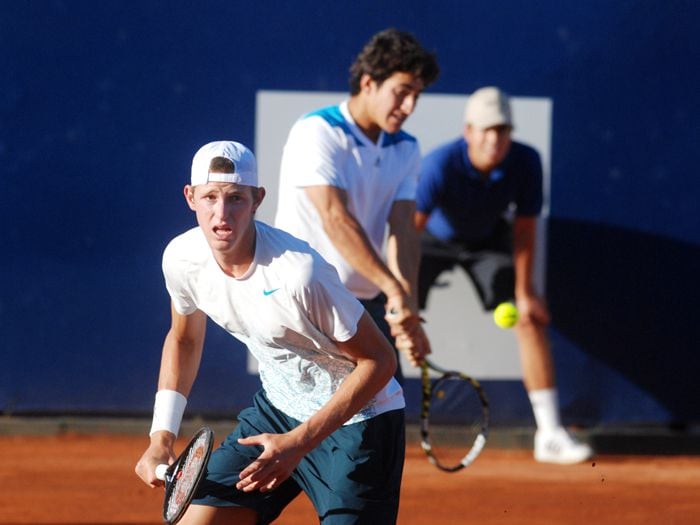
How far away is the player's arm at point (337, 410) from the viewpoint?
243 centimetres

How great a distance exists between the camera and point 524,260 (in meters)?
6.09

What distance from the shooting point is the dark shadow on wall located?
6168 millimetres

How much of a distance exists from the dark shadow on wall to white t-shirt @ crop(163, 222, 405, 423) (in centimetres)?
340

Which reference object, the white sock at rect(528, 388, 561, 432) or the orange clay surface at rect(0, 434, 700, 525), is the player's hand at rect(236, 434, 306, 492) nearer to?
the orange clay surface at rect(0, 434, 700, 525)

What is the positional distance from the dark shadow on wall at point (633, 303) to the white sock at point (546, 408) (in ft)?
1.16

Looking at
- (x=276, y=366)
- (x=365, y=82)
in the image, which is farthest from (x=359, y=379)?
(x=365, y=82)

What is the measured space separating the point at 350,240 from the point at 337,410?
124 cm

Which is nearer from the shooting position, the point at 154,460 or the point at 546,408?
the point at 154,460

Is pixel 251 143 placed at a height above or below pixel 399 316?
above

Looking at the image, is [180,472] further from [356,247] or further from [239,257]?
[356,247]

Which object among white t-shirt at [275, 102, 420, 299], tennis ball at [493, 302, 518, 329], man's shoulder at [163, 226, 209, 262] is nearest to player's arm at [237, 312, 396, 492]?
man's shoulder at [163, 226, 209, 262]

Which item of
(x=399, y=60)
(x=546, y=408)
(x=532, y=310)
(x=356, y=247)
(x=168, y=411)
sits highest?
(x=399, y=60)

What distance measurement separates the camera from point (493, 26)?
19.9ft

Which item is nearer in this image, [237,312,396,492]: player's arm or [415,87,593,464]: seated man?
[237,312,396,492]: player's arm
